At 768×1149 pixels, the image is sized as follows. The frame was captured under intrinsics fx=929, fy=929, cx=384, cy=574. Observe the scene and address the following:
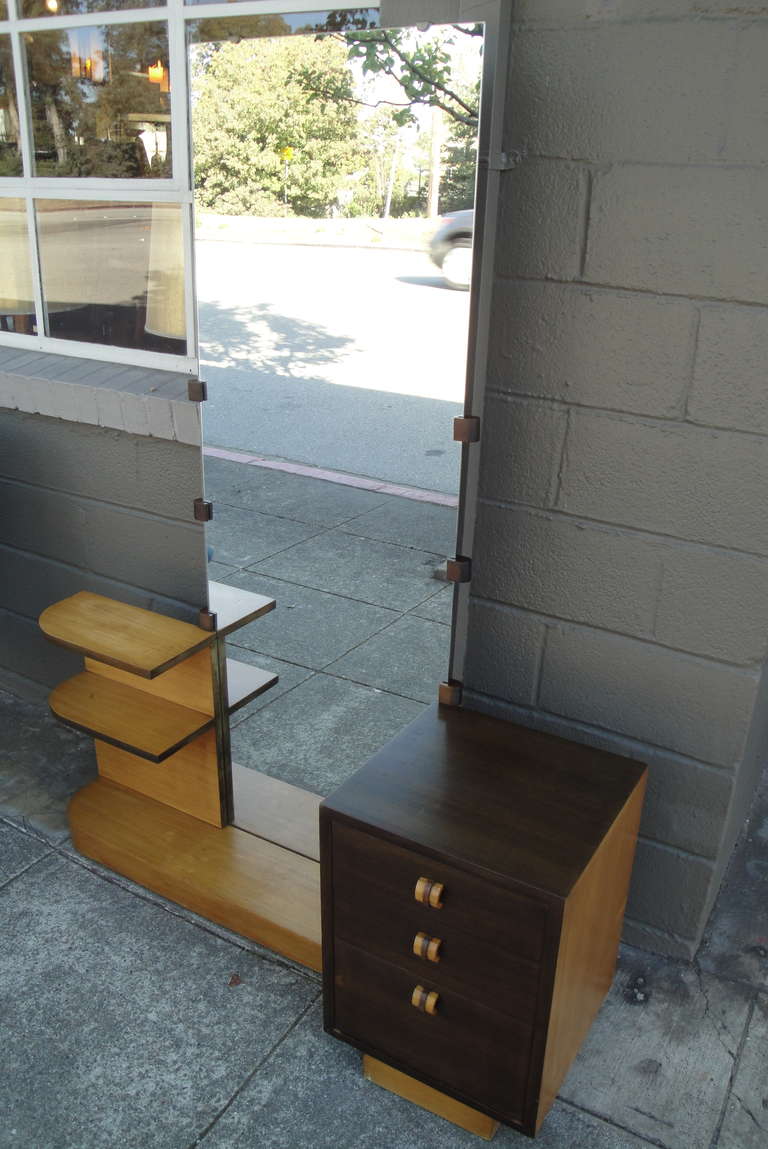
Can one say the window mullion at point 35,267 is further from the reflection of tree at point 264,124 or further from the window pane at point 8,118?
the reflection of tree at point 264,124

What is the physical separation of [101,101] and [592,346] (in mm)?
1529

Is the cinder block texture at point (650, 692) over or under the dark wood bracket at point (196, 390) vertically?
under

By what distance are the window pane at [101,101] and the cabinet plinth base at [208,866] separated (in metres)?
1.87

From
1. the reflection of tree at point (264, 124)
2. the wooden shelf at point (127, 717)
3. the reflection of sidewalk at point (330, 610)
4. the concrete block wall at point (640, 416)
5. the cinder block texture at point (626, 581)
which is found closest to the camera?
the concrete block wall at point (640, 416)

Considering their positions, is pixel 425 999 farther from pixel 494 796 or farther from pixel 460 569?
pixel 460 569

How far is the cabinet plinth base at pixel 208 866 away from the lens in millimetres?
2508

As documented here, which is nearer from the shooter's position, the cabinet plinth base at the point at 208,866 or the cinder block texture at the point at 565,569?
the cinder block texture at the point at 565,569

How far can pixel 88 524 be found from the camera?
10.1 ft

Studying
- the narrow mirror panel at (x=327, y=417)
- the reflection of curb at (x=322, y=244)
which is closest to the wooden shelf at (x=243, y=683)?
the narrow mirror panel at (x=327, y=417)

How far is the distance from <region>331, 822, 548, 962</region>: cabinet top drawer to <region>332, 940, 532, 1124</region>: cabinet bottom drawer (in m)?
0.15

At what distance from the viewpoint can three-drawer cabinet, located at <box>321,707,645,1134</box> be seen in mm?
1822

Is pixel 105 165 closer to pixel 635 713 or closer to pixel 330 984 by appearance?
pixel 635 713

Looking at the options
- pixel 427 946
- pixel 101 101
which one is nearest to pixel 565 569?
pixel 427 946

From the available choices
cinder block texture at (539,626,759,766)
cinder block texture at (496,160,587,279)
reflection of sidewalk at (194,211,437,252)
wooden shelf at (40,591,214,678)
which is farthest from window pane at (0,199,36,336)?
reflection of sidewalk at (194,211,437,252)
